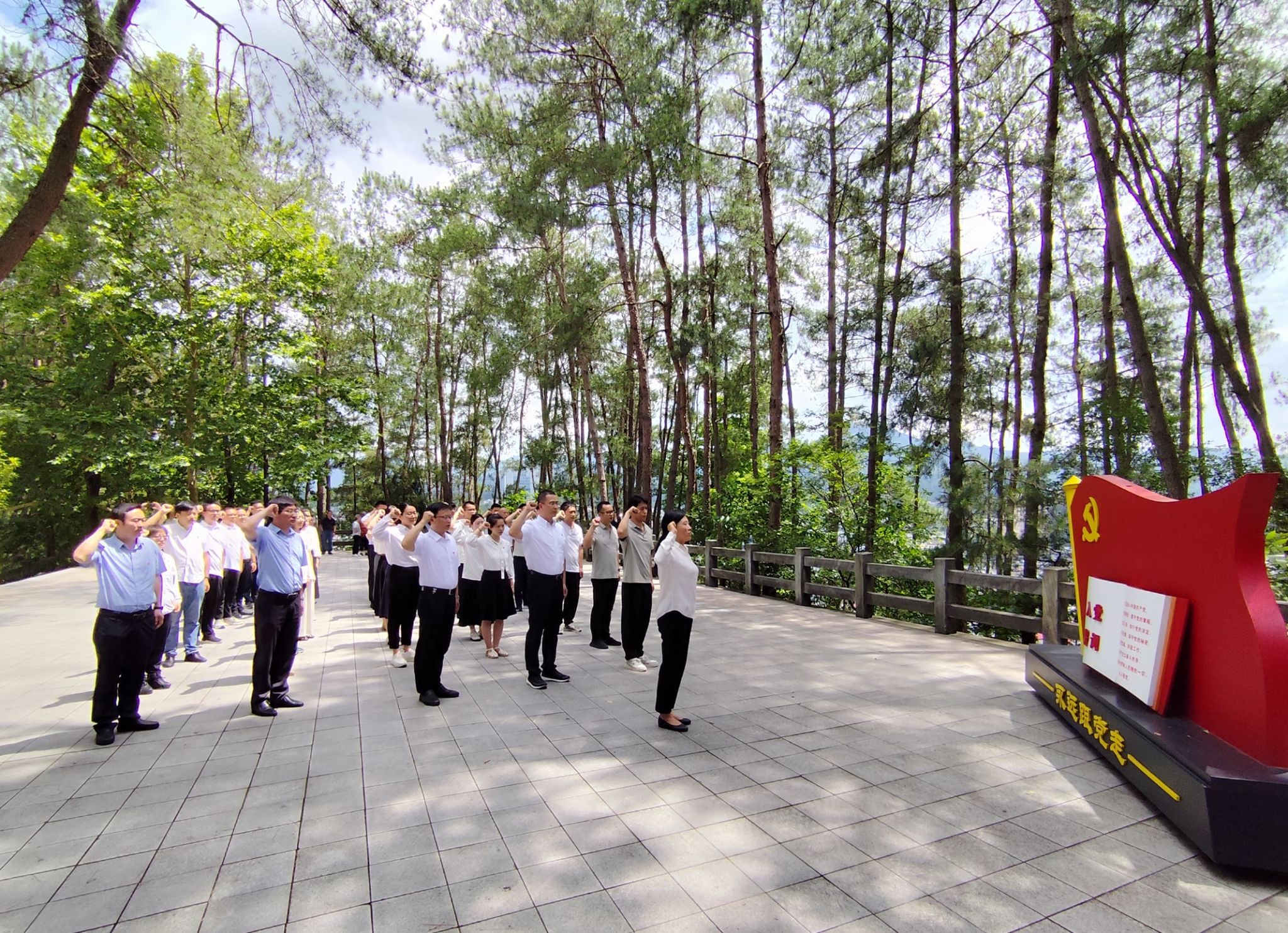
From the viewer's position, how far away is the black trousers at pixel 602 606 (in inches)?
295

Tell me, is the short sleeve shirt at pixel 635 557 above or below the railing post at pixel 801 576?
above

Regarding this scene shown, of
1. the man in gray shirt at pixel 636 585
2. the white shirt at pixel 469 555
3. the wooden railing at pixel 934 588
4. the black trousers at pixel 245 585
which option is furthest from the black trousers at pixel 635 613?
the black trousers at pixel 245 585

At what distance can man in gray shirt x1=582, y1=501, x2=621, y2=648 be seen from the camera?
7.27 meters

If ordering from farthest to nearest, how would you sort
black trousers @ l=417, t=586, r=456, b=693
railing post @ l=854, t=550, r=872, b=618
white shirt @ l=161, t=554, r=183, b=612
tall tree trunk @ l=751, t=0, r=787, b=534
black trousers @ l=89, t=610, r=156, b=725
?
1. tall tree trunk @ l=751, t=0, r=787, b=534
2. railing post @ l=854, t=550, r=872, b=618
3. white shirt @ l=161, t=554, r=183, b=612
4. black trousers @ l=417, t=586, r=456, b=693
5. black trousers @ l=89, t=610, r=156, b=725

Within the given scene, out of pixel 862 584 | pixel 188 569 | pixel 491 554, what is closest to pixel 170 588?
pixel 188 569

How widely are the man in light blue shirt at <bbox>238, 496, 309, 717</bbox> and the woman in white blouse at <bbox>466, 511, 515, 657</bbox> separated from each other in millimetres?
2189

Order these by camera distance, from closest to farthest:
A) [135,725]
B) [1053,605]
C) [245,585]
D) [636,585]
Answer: [135,725], [636,585], [1053,605], [245,585]

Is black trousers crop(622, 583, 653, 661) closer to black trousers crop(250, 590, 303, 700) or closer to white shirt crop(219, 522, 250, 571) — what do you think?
black trousers crop(250, 590, 303, 700)

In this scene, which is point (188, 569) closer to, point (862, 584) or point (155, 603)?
point (155, 603)

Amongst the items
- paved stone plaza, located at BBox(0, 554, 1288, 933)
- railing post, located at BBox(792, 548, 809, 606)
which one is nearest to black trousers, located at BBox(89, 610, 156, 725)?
paved stone plaza, located at BBox(0, 554, 1288, 933)

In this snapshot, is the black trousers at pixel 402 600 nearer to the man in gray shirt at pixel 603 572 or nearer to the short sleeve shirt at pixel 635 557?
the man in gray shirt at pixel 603 572

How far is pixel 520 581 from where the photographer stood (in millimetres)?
10062

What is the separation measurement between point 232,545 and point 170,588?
9.70 ft

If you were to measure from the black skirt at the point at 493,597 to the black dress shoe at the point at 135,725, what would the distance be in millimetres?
3061
